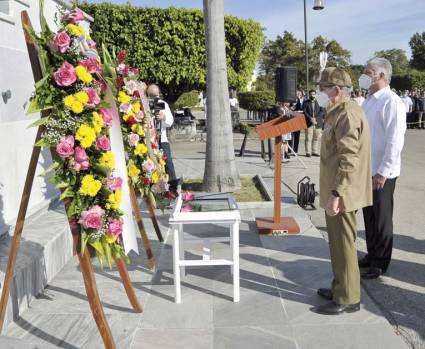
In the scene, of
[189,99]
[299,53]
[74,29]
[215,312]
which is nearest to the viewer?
[74,29]

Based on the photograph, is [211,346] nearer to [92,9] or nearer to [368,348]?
[368,348]

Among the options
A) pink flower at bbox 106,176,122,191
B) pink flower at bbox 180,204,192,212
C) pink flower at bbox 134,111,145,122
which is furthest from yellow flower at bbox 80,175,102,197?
pink flower at bbox 134,111,145,122

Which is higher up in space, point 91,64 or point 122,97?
point 91,64

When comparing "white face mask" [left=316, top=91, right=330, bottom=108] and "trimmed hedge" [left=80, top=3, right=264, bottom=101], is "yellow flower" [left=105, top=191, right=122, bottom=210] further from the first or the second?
"trimmed hedge" [left=80, top=3, right=264, bottom=101]

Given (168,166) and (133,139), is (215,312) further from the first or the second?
(168,166)

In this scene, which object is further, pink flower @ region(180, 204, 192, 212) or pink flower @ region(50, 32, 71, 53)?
pink flower @ region(180, 204, 192, 212)

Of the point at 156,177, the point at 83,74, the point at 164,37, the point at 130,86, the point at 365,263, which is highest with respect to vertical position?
the point at 164,37

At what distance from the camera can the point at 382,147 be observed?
4.40 metres

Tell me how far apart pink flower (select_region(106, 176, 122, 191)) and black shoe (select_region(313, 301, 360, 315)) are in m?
1.99

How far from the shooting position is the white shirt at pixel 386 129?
168 inches

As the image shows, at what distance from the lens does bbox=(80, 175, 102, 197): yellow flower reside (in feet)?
10.4

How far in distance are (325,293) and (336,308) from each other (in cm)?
33

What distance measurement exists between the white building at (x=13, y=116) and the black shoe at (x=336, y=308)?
3.15 metres

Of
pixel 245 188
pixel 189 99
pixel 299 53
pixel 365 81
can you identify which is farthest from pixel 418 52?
pixel 365 81
